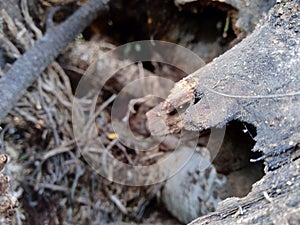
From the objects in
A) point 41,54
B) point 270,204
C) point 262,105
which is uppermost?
point 41,54

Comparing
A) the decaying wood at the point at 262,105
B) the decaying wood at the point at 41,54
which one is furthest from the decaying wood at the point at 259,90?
the decaying wood at the point at 41,54

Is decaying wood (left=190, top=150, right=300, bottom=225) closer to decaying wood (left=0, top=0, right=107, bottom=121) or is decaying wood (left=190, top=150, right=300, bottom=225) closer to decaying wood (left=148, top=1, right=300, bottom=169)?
decaying wood (left=148, top=1, right=300, bottom=169)

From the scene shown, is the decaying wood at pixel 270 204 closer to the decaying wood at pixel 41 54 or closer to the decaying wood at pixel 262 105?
the decaying wood at pixel 262 105

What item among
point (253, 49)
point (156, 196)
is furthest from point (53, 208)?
point (253, 49)

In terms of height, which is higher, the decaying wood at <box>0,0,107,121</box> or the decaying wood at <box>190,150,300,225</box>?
the decaying wood at <box>0,0,107,121</box>

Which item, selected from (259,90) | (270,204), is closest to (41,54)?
(259,90)

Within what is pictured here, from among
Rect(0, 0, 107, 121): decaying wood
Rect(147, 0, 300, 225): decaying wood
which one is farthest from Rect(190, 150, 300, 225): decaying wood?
Rect(0, 0, 107, 121): decaying wood

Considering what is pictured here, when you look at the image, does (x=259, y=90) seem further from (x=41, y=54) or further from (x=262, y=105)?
(x=41, y=54)
